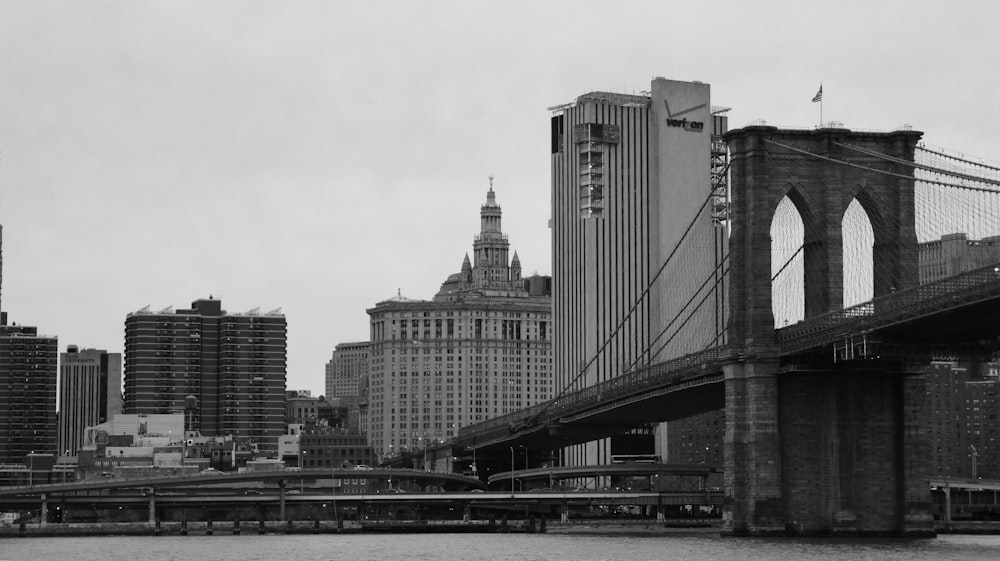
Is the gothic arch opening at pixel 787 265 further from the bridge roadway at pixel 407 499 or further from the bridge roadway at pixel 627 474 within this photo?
the bridge roadway at pixel 627 474

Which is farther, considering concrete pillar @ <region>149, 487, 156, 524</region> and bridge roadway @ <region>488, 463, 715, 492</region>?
bridge roadway @ <region>488, 463, 715, 492</region>

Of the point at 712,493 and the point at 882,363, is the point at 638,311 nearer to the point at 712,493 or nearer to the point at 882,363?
the point at 712,493

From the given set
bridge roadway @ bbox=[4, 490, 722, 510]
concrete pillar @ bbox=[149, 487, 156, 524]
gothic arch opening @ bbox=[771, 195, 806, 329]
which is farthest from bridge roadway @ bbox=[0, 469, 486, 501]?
gothic arch opening @ bbox=[771, 195, 806, 329]

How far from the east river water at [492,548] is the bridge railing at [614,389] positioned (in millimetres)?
8136

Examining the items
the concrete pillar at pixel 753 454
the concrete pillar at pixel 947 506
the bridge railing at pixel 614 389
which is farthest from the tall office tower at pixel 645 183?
the concrete pillar at pixel 753 454

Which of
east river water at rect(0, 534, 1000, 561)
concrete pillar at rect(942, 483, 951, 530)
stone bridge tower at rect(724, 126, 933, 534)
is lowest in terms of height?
east river water at rect(0, 534, 1000, 561)

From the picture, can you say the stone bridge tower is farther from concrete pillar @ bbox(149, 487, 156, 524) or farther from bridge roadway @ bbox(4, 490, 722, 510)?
concrete pillar @ bbox(149, 487, 156, 524)

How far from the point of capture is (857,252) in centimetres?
9331

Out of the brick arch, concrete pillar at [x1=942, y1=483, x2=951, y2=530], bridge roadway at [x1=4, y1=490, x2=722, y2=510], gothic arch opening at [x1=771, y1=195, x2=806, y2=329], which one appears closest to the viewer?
the brick arch

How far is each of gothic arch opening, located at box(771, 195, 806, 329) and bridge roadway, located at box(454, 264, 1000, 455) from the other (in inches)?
152

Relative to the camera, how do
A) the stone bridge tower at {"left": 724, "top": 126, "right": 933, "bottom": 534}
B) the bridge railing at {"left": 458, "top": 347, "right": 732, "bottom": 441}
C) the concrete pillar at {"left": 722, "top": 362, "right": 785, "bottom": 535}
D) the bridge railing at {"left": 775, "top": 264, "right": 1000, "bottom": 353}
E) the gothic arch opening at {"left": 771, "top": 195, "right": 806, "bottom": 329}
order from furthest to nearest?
the bridge railing at {"left": 458, "top": 347, "right": 732, "bottom": 441}
the gothic arch opening at {"left": 771, "top": 195, "right": 806, "bottom": 329}
the stone bridge tower at {"left": 724, "top": 126, "right": 933, "bottom": 534}
the concrete pillar at {"left": 722, "top": 362, "right": 785, "bottom": 535}
the bridge railing at {"left": 775, "top": 264, "right": 1000, "bottom": 353}

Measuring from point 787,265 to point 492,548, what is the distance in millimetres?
19673

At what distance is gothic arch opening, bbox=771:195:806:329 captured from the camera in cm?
9362

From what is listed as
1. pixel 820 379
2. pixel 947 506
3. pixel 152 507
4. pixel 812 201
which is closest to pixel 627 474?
pixel 947 506
